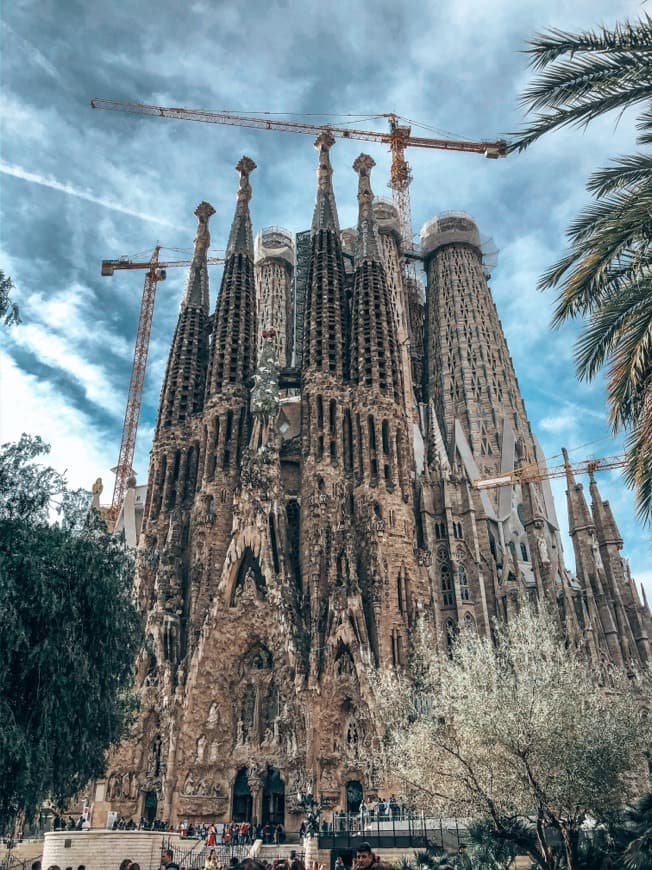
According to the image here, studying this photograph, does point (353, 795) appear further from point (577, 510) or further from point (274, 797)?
point (577, 510)

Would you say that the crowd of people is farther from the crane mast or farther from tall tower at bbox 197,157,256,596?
the crane mast

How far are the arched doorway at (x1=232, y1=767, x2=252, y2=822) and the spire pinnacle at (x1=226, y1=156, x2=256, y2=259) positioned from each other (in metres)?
31.3

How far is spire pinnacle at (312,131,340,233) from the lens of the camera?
4791 centimetres

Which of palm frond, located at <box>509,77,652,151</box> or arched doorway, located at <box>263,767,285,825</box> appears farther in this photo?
arched doorway, located at <box>263,767,285,825</box>

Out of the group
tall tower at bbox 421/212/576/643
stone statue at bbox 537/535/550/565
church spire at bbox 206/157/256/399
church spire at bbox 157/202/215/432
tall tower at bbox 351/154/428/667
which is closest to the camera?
tall tower at bbox 351/154/428/667

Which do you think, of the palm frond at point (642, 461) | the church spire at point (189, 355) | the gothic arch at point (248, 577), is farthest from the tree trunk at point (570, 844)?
the church spire at point (189, 355)

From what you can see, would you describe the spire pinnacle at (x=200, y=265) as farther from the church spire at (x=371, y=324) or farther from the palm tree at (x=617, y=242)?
the palm tree at (x=617, y=242)

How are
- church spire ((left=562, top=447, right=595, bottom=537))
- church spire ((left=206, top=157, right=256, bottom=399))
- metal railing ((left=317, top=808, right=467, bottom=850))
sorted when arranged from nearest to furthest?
metal railing ((left=317, top=808, right=467, bottom=850)) → church spire ((left=206, top=157, right=256, bottom=399)) → church spire ((left=562, top=447, right=595, bottom=537))

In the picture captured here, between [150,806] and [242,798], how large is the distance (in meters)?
3.95

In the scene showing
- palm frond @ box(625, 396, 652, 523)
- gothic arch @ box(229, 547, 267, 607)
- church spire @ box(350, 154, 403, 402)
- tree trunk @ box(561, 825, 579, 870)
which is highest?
church spire @ box(350, 154, 403, 402)

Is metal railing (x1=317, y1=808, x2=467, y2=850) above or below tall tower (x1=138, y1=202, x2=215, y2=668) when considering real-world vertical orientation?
below

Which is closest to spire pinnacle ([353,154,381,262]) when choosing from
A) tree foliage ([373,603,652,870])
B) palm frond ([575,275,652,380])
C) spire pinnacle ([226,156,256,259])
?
spire pinnacle ([226,156,256,259])

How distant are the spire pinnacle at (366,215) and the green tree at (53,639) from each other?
32021 millimetres

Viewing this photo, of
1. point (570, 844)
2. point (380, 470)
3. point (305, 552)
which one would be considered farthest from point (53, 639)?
point (380, 470)
